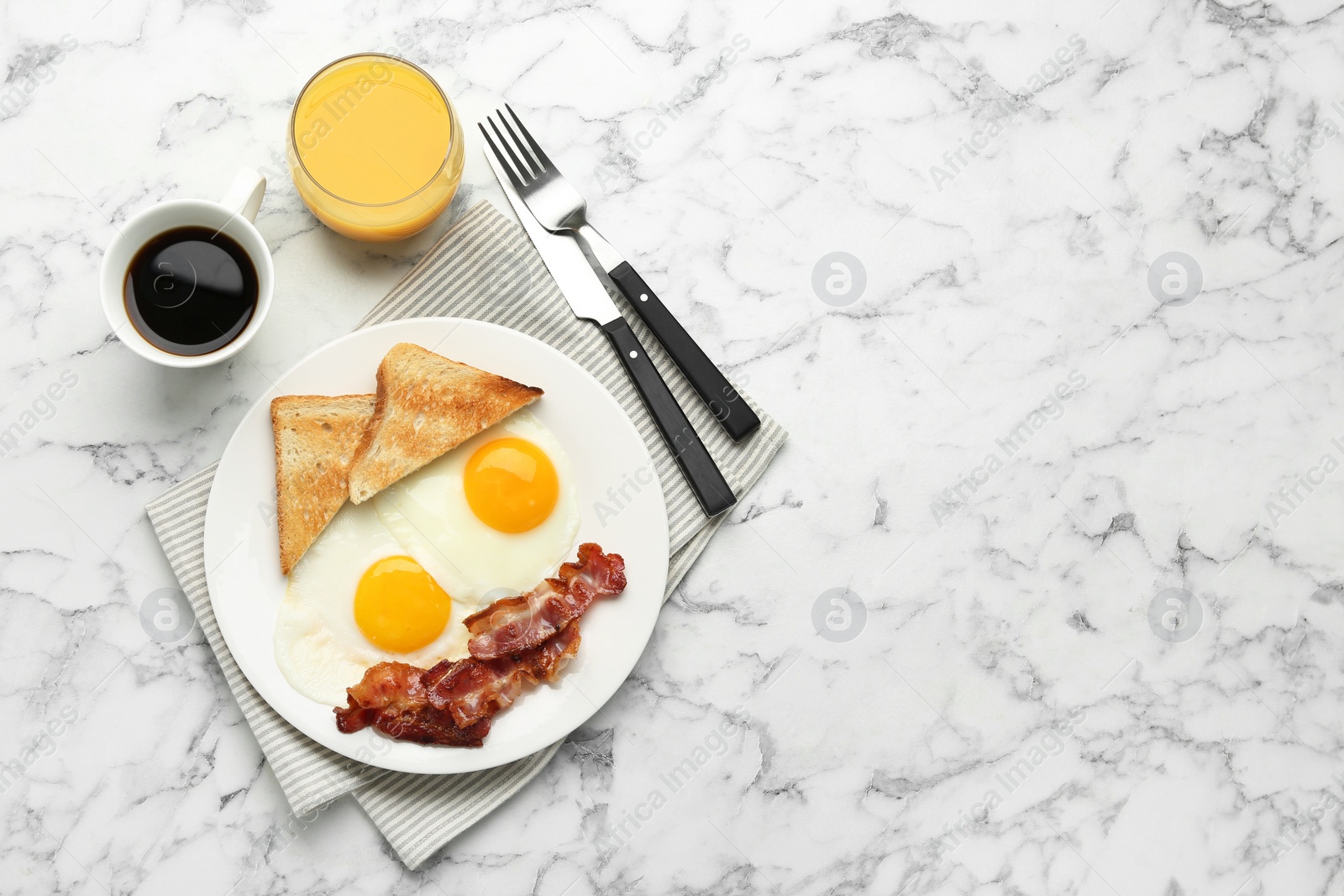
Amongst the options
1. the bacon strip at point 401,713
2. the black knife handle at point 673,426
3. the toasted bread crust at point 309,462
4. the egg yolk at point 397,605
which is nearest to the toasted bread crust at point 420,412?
the toasted bread crust at point 309,462

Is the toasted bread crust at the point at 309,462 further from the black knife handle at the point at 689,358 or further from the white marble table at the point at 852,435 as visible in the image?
the black knife handle at the point at 689,358

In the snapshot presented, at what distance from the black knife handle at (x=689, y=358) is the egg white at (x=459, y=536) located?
39 centimetres

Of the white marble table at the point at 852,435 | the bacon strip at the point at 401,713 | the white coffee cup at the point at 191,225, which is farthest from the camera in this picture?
the white marble table at the point at 852,435

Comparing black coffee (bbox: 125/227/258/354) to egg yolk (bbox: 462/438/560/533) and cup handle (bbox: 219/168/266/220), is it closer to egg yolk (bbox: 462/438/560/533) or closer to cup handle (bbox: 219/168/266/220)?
cup handle (bbox: 219/168/266/220)

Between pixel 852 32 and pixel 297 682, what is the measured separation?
1.94 meters

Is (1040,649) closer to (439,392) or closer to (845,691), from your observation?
(845,691)

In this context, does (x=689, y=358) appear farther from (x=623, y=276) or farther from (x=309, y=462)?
(x=309, y=462)

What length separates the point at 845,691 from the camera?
80.3 inches

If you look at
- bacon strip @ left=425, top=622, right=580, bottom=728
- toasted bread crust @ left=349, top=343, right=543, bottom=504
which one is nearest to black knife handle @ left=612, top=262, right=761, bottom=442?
toasted bread crust @ left=349, top=343, right=543, bottom=504

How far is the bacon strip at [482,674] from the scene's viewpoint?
175 cm

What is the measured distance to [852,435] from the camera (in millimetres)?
2047

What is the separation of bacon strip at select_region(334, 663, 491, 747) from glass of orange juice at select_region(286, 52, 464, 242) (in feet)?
3.06

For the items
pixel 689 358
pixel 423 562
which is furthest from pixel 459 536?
pixel 689 358

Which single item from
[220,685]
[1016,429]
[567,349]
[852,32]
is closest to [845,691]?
[1016,429]
